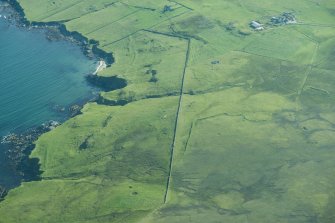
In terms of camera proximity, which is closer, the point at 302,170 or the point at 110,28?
the point at 302,170

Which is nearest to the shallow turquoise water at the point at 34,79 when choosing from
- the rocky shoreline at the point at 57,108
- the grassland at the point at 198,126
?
the rocky shoreline at the point at 57,108

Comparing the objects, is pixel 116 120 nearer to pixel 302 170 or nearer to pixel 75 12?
pixel 302 170

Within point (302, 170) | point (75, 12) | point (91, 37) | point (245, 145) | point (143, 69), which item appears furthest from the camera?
point (75, 12)

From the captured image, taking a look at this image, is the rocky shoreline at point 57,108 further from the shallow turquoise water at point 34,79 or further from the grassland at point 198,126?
the grassland at point 198,126

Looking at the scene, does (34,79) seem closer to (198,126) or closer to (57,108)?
(57,108)

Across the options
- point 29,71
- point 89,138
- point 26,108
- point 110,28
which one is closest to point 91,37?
point 110,28

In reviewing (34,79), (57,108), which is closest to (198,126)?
(57,108)
